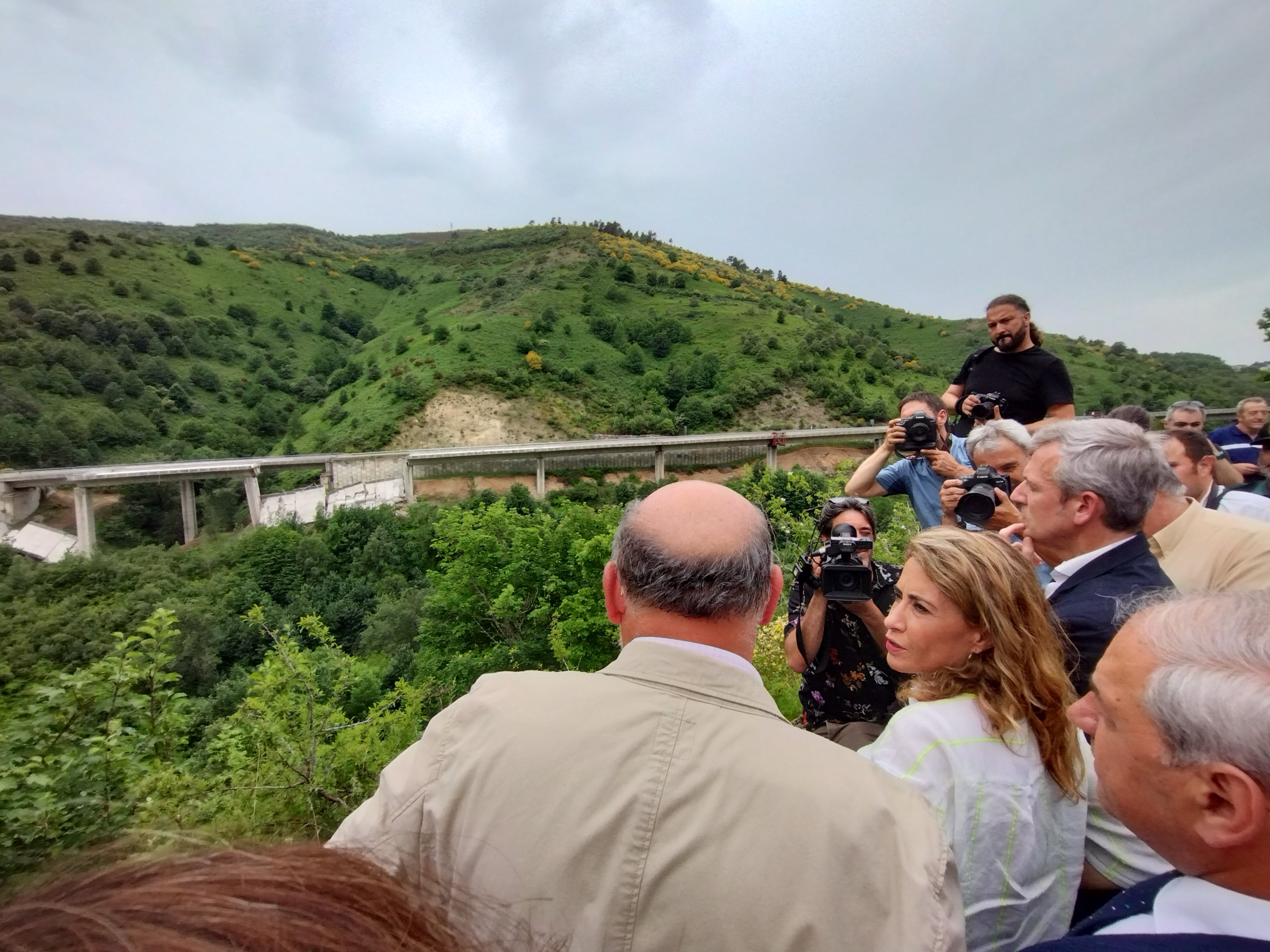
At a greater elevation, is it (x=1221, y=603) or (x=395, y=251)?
(x=395, y=251)

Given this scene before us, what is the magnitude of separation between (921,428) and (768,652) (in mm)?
3598

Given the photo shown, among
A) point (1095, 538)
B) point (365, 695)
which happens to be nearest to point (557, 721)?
point (1095, 538)

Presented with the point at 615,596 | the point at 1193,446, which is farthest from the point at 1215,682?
the point at 1193,446

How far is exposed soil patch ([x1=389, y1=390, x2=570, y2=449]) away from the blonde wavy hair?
50.5 meters

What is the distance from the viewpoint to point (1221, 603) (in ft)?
3.48

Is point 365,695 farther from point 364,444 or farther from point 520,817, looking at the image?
point 364,444

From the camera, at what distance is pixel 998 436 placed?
→ 3.34 meters

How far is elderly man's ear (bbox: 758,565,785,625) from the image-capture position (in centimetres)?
158

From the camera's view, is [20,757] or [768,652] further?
[768,652]

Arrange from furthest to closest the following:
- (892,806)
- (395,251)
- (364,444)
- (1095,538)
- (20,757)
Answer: (395,251) → (364,444) → (20,757) → (1095,538) → (892,806)

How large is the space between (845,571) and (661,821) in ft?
5.90

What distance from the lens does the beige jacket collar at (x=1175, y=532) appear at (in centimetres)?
271

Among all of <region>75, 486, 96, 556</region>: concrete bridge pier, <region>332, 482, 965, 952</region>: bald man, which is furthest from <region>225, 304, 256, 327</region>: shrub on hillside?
<region>332, 482, 965, 952</region>: bald man

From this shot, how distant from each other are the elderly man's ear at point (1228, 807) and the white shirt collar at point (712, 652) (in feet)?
2.44
